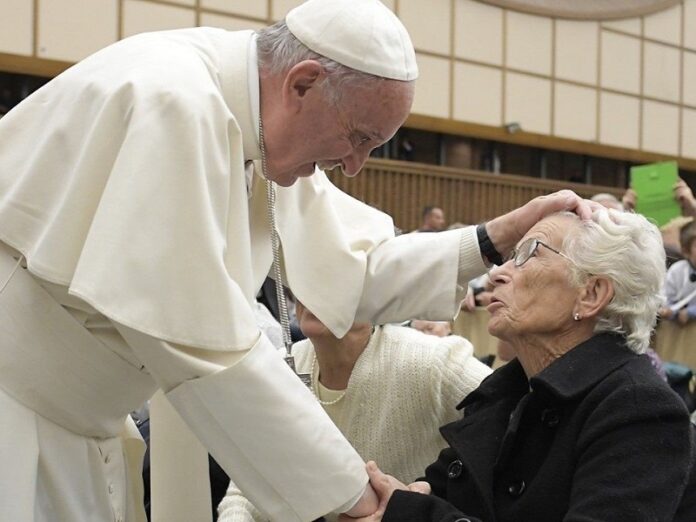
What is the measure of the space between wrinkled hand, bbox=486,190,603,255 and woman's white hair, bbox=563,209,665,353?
3.1 inches

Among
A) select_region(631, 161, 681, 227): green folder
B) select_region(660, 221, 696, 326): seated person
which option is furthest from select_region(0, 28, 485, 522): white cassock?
select_region(660, 221, 696, 326): seated person

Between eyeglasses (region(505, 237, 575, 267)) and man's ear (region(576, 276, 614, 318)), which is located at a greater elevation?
eyeglasses (region(505, 237, 575, 267))

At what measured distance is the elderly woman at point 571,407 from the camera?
163cm

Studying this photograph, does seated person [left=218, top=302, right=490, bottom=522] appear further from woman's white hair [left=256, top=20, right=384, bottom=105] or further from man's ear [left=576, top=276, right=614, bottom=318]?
woman's white hair [left=256, top=20, right=384, bottom=105]

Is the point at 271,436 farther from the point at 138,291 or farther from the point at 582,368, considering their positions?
the point at 582,368

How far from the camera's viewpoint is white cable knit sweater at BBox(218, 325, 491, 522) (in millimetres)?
2529

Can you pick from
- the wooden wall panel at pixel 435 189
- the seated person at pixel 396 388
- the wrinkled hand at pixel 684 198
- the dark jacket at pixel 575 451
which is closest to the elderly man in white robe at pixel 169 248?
the dark jacket at pixel 575 451

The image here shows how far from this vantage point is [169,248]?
1.37 m

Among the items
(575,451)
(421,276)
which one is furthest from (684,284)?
(575,451)

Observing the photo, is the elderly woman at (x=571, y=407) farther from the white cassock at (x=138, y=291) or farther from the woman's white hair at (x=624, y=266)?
the white cassock at (x=138, y=291)

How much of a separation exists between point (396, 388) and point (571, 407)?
0.82m

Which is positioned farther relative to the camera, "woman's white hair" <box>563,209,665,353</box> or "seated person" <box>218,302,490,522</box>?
"seated person" <box>218,302,490,522</box>

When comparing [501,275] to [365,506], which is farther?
[501,275]

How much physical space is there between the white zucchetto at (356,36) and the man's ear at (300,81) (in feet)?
0.13
